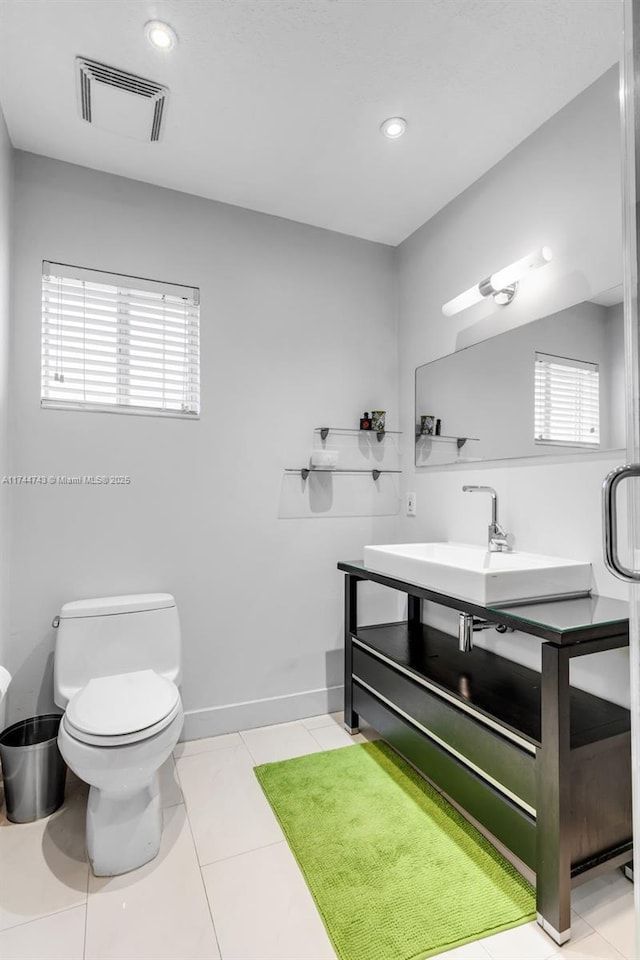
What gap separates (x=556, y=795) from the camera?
1.31 metres

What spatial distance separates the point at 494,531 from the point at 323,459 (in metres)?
0.90

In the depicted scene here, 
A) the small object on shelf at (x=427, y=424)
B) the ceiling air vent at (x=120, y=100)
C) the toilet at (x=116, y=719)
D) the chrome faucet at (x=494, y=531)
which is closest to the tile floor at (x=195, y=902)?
the toilet at (x=116, y=719)

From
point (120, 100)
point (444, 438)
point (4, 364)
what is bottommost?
point (444, 438)

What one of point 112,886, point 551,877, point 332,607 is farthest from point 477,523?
point 112,886

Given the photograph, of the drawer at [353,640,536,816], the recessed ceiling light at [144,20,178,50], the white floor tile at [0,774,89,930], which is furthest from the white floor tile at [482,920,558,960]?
the recessed ceiling light at [144,20,178,50]

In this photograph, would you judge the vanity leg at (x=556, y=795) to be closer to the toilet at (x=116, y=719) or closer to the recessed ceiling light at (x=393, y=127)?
the toilet at (x=116, y=719)

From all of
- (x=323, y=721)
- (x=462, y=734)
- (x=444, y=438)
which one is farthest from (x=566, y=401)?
(x=323, y=721)

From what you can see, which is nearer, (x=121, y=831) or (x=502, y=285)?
(x=121, y=831)

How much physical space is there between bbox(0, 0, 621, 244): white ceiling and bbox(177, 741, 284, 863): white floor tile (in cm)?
256

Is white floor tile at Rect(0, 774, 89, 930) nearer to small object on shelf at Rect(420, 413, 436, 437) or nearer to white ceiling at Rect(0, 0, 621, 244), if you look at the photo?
small object on shelf at Rect(420, 413, 436, 437)

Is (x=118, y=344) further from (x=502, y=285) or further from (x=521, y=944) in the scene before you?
(x=521, y=944)

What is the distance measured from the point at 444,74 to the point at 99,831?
8.79 feet

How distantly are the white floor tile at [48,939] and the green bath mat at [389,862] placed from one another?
24.7 inches

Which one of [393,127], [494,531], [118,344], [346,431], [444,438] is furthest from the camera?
[346,431]
